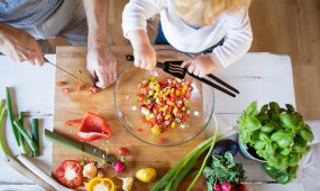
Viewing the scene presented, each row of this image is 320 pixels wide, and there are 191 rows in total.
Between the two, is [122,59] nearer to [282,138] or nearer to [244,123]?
[244,123]

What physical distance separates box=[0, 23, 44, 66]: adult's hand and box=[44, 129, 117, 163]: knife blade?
0.85ft

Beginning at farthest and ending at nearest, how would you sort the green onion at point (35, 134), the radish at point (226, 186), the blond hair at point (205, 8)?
the green onion at point (35, 134)
the radish at point (226, 186)
the blond hair at point (205, 8)

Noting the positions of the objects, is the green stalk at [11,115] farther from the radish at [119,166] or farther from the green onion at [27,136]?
the radish at [119,166]

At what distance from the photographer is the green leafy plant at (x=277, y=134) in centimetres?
85

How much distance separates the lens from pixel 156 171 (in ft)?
3.51

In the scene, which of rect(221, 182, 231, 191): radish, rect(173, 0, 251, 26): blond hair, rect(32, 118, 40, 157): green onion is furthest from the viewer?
rect(32, 118, 40, 157): green onion

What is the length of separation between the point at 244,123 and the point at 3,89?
2.72 ft

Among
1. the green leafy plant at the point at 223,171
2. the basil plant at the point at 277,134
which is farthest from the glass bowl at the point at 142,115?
the basil plant at the point at 277,134

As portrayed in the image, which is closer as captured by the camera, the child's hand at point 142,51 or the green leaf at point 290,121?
the green leaf at point 290,121

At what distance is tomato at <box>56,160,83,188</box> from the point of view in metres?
1.03

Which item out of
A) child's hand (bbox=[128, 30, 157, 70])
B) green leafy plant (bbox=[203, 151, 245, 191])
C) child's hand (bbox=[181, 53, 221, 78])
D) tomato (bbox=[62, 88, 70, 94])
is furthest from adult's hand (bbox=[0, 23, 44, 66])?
green leafy plant (bbox=[203, 151, 245, 191])

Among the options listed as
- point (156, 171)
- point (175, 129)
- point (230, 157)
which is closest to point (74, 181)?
point (156, 171)

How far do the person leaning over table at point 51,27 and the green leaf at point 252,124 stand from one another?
0.50 m

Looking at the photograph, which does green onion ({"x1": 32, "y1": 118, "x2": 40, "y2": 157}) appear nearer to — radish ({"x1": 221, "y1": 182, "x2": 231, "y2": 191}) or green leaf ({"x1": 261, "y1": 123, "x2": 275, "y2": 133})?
radish ({"x1": 221, "y1": 182, "x2": 231, "y2": 191})
